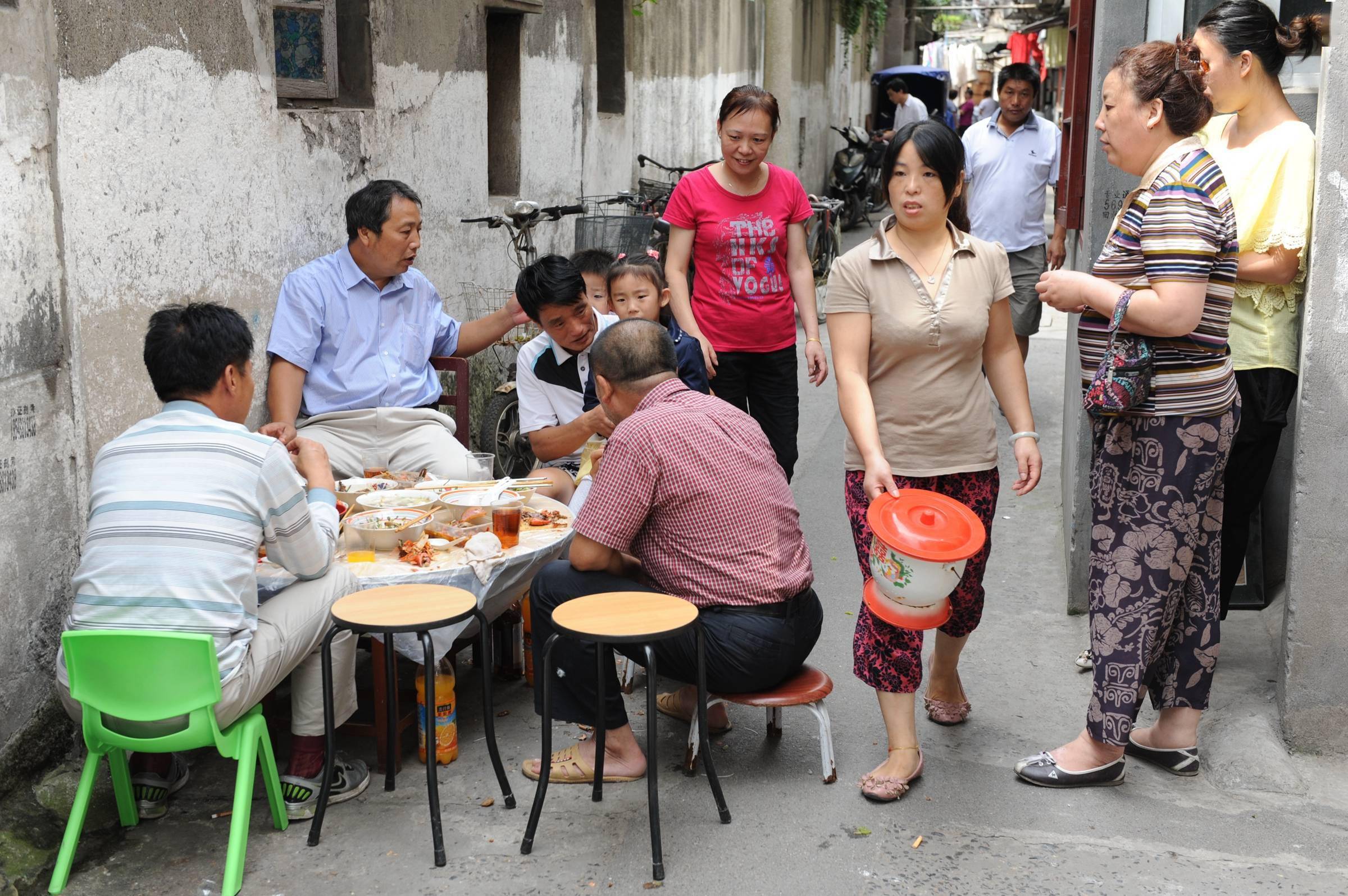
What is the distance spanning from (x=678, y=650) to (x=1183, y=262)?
5.19ft

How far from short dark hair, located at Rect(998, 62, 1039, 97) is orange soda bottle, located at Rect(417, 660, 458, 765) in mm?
4728

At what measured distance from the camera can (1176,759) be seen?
3.62m

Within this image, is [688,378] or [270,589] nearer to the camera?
[270,589]

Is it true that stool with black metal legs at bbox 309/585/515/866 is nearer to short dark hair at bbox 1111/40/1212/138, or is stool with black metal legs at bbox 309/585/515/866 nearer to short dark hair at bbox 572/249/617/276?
short dark hair at bbox 572/249/617/276

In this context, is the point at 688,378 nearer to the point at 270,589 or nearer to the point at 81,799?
the point at 270,589

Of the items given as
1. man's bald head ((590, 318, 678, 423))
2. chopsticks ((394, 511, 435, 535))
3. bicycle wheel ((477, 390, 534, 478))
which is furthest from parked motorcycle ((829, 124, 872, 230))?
man's bald head ((590, 318, 678, 423))

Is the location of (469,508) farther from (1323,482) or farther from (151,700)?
(1323,482)

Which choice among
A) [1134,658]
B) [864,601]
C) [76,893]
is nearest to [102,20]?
[76,893]

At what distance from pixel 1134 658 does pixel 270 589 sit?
2.33 metres

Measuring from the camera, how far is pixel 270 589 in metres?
3.45

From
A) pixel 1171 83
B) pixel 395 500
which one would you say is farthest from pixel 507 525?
pixel 1171 83

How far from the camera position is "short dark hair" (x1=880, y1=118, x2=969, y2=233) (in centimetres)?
333

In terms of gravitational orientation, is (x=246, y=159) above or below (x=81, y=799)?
above

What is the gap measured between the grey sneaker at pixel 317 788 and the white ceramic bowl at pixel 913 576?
5.10 feet
